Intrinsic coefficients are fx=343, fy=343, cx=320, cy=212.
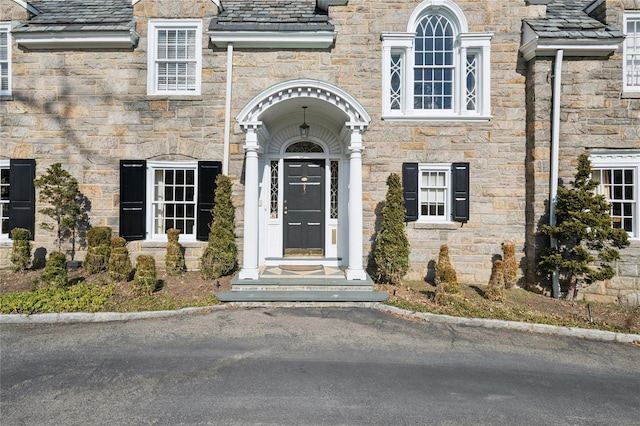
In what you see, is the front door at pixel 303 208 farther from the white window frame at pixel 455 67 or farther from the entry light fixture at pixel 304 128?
the white window frame at pixel 455 67

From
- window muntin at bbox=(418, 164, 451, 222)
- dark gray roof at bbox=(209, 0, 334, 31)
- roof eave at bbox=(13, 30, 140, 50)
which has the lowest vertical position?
window muntin at bbox=(418, 164, 451, 222)

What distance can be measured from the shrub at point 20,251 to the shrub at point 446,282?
9.56m

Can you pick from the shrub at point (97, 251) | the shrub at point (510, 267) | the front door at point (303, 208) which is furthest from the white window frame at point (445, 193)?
the shrub at point (97, 251)

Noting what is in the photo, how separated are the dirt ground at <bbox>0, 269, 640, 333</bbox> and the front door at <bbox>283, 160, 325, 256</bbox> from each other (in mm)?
2069

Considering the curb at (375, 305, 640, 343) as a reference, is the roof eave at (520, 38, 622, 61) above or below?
above

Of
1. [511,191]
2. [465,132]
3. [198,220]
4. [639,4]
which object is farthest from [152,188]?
[639,4]

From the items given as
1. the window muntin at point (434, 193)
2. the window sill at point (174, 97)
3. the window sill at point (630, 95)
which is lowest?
the window muntin at point (434, 193)

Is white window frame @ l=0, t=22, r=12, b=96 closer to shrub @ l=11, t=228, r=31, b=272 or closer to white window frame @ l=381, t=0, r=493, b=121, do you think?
shrub @ l=11, t=228, r=31, b=272

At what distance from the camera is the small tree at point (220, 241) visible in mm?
7766

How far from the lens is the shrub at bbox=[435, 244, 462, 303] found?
672 centimetres

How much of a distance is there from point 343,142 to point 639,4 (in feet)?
25.1

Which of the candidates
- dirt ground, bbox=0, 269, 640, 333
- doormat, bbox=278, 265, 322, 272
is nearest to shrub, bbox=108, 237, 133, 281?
dirt ground, bbox=0, 269, 640, 333

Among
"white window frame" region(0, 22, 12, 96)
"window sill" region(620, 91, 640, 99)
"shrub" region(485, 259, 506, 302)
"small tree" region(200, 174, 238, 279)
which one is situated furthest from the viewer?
"white window frame" region(0, 22, 12, 96)

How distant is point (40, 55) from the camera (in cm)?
864
